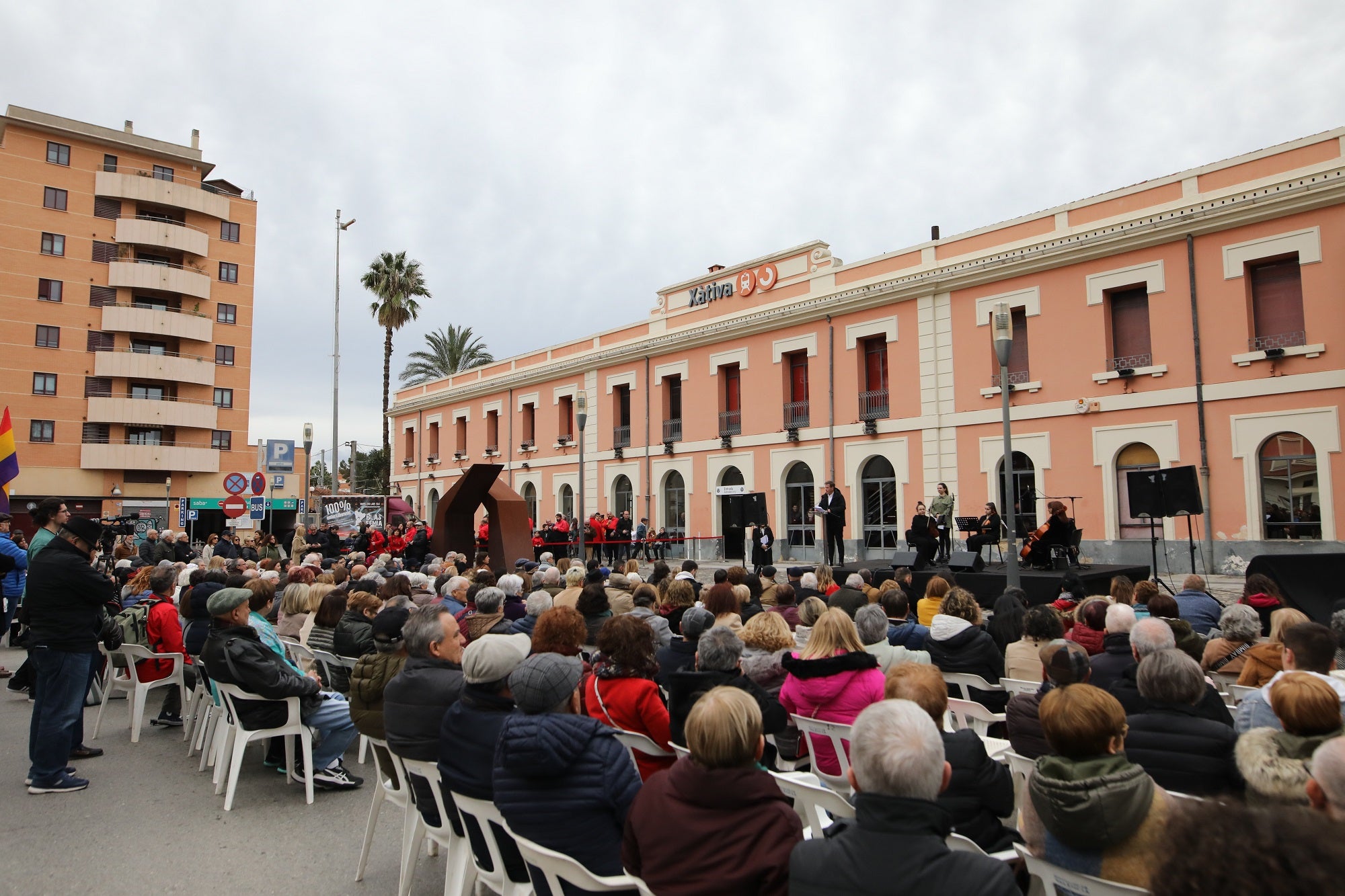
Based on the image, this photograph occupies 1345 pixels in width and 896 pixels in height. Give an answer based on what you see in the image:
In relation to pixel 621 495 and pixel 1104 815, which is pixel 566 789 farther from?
pixel 621 495

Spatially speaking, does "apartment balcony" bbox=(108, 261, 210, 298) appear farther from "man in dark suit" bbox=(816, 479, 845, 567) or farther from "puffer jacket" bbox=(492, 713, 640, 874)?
"puffer jacket" bbox=(492, 713, 640, 874)

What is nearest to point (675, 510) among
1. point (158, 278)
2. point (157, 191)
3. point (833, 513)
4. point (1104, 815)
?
point (833, 513)

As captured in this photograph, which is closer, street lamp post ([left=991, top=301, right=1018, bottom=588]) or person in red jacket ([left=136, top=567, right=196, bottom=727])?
person in red jacket ([left=136, top=567, right=196, bottom=727])

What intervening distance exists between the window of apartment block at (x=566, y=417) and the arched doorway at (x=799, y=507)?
415 inches

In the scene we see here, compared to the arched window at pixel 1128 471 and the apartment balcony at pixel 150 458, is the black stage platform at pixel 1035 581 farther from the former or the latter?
the apartment balcony at pixel 150 458

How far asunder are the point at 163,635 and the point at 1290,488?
18106 mm

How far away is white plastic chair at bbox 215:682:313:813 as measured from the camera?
5.26m

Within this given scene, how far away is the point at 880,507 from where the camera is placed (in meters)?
21.5

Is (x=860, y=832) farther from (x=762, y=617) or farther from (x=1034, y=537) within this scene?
(x=1034, y=537)

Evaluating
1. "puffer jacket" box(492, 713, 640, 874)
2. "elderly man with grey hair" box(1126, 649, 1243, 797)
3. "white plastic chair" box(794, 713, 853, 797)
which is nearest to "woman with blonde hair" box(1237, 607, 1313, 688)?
"elderly man with grey hair" box(1126, 649, 1243, 797)

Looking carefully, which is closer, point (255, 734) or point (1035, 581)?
point (255, 734)

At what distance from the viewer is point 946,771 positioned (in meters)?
2.22

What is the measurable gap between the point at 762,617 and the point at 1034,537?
31.3 feet

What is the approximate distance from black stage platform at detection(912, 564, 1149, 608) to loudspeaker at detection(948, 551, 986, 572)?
0.54 feet
